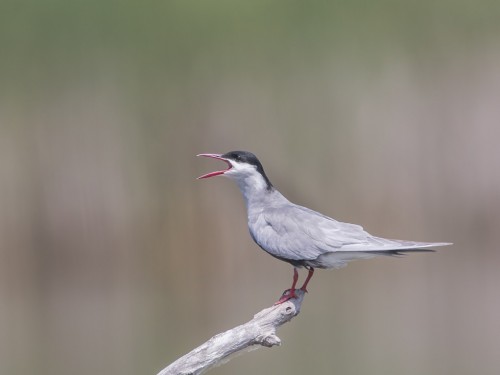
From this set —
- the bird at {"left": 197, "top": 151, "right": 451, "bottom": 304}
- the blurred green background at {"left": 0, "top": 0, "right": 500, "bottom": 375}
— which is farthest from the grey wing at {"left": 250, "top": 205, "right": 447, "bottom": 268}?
the blurred green background at {"left": 0, "top": 0, "right": 500, "bottom": 375}

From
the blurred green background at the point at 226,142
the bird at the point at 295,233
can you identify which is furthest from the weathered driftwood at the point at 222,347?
the blurred green background at the point at 226,142

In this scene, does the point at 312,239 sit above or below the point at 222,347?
above

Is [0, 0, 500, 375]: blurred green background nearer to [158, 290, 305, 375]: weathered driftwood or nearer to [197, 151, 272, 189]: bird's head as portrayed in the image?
[197, 151, 272, 189]: bird's head

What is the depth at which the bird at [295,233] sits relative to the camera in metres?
7.10

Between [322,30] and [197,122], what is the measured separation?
6.09ft

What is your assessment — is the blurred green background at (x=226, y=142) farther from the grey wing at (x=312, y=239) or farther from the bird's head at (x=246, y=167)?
the grey wing at (x=312, y=239)

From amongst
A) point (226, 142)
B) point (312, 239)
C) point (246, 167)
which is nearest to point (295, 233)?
point (312, 239)

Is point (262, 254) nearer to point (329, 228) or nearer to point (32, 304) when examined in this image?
point (32, 304)

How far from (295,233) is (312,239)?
0.43 feet

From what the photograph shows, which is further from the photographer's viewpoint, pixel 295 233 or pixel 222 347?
pixel 295 233

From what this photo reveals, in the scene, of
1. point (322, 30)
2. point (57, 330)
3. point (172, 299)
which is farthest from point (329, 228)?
point (322, 30)

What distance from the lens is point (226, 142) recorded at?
14.6m

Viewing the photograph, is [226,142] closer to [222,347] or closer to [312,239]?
[312,239]

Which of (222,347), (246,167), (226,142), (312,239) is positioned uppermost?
(246,167)
